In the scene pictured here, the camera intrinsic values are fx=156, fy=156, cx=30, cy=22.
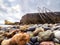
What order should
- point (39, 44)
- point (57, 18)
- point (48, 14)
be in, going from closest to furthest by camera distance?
point (39, 44)
point (48, 14)
point (57, 18)

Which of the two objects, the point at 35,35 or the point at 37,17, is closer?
the point at 35,35

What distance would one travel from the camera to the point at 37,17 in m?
7.08

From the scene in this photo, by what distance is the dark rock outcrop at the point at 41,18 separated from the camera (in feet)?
20.5

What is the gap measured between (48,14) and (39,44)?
386 centimetres

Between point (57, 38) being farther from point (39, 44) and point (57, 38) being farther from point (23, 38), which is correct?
point (23, 38)

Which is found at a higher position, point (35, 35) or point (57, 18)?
point (35, 35)

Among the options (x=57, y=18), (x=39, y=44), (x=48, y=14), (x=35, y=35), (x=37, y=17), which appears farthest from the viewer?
(x=37, y=17)

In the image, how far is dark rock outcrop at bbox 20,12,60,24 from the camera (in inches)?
246

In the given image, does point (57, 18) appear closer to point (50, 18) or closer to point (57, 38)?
point (50, 18)

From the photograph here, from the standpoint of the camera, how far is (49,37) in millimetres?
2545

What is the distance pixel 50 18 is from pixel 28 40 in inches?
152

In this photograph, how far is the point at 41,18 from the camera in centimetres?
684

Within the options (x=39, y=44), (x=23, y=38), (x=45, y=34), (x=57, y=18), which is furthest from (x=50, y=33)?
(x=57, y=18)

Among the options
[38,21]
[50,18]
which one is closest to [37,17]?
[38,21]
